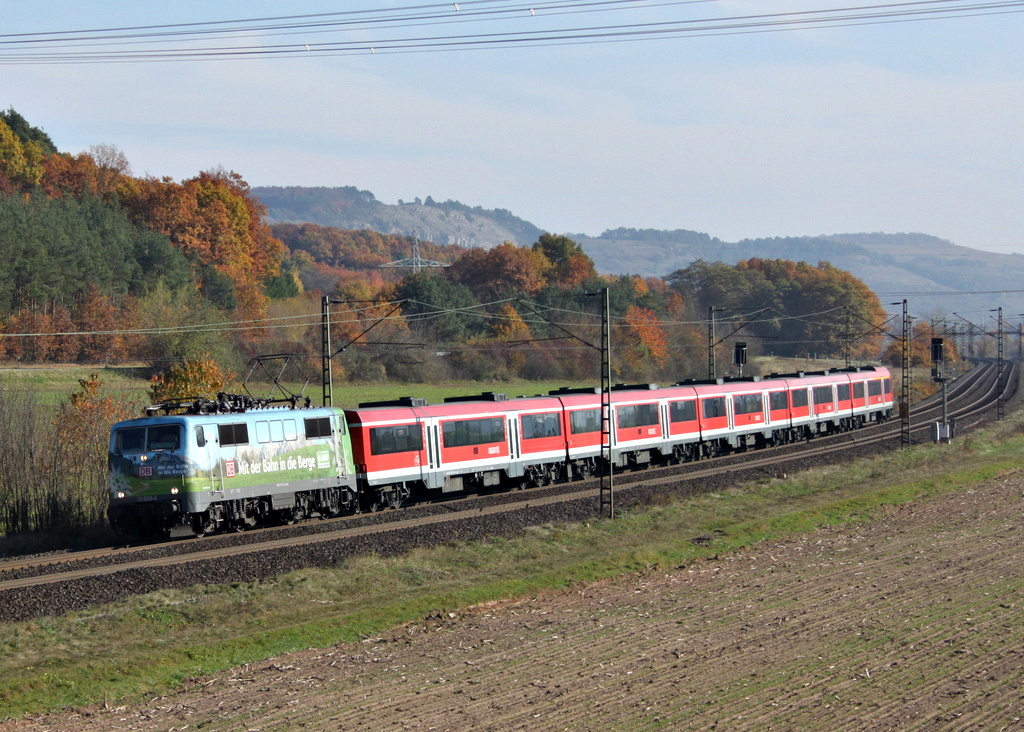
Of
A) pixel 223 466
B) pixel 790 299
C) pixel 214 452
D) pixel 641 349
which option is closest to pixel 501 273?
pixel 641 349

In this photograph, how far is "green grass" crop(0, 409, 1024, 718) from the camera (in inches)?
570

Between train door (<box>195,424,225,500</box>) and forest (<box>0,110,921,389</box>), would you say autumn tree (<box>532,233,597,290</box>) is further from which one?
train door (<box>195,424,225,500</box>)

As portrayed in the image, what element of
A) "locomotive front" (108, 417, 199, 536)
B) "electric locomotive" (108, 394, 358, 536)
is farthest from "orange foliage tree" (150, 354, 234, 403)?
"locomotive front" (108, 417, 199, 536)

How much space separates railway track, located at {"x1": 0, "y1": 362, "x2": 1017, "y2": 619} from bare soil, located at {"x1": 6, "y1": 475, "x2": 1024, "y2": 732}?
6237mm

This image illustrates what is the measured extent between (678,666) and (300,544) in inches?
532

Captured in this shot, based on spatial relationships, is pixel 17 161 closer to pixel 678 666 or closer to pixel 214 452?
pixel 214 452

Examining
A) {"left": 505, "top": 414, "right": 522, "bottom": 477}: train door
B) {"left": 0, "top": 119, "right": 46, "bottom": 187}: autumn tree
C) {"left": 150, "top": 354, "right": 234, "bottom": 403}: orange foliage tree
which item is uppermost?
{"left": 0, "top": 119, "right": 46, "bottom": 187}: autumn tree

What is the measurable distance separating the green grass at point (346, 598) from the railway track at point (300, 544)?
1244mm

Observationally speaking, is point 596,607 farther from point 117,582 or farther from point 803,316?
point 803,316

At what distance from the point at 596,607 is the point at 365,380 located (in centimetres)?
5169

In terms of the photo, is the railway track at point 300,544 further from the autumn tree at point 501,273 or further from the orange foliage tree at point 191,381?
the autumn tree at point 501,273

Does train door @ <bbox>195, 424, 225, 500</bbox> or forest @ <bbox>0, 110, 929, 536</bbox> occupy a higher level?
forest @ <bbox>0, 110, 929, 536</bbox>

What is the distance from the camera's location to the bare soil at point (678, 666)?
39.5 ft

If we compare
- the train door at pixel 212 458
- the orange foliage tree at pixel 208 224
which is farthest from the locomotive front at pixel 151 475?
the orange foliage tree at pixel 208 224
